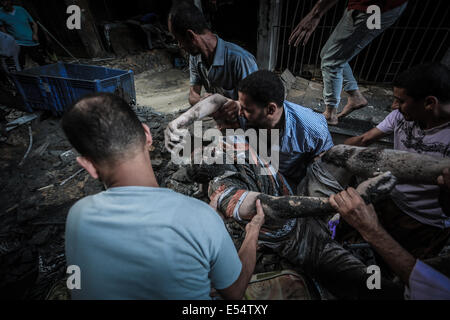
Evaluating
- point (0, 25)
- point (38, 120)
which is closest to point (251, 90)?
point (38, 120)

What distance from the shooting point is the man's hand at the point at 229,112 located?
2.20 m

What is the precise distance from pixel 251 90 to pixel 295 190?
3.81 feet

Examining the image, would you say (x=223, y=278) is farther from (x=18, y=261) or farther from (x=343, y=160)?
(x=18, y=261)

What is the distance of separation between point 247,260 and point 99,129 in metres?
1.10

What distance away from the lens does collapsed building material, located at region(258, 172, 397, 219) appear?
129 centimetres

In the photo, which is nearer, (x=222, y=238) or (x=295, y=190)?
(x=222, y=238)

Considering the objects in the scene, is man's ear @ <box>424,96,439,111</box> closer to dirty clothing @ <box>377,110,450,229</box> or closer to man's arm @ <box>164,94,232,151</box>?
dirty clothing @ <box>377,110,450,229</box>

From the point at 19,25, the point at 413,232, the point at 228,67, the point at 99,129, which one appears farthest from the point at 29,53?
the point at 413,232

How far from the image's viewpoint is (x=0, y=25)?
507 cm

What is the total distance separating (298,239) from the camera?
72.2 inches

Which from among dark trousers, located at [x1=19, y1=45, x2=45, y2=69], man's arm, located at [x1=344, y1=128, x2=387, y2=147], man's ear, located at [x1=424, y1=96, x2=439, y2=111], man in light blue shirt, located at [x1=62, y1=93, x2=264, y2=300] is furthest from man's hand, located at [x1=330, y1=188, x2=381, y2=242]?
dark trousers, located at [x1=19, y1=45, x2=45, y2=69]

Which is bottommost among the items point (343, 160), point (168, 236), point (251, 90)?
point (343, 160)

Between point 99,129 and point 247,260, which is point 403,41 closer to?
point 247,260

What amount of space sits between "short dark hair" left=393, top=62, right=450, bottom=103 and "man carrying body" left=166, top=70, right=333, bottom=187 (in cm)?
71
